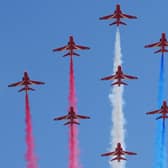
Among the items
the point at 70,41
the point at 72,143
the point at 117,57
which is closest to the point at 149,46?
the point at 117,57

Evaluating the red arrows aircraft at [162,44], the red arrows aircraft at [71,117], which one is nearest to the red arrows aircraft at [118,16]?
the red arrows aircraft at [162,44]

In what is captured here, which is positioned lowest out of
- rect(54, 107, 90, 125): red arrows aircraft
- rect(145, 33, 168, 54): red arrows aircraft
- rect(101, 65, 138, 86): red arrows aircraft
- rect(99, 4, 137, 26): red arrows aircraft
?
rect(54, 107, 90, 125): red arrows aircraft

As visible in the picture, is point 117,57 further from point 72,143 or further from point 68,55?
point 72,143

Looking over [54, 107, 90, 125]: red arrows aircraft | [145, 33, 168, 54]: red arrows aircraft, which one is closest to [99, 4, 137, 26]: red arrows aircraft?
[145, 33, 168, 54]: red arrows aircraft

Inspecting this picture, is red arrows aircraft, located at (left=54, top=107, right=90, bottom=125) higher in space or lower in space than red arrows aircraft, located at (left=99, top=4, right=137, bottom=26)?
lower

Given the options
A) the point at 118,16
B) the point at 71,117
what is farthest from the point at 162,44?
the point at 71,117

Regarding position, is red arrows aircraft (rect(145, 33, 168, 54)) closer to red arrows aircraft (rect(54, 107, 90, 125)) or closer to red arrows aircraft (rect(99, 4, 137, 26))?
red arrows aircraft (rect(99, 4, 137, 26))

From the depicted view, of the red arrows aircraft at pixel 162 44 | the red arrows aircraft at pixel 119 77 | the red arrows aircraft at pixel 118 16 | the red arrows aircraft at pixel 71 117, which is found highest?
the red arrows aircraft at pixel 118 16

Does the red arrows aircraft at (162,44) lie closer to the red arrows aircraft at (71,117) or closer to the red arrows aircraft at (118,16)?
the red arrows aircraft at (118,16)

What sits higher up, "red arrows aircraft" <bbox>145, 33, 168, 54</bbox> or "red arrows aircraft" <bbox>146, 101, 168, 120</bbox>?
"red arrows aircraft" <bbox>145, 33, 168, 54</bbox>

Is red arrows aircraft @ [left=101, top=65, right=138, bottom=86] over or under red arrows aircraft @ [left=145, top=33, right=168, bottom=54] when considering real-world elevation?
under

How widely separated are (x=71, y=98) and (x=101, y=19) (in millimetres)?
11706

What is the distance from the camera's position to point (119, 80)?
9419cm

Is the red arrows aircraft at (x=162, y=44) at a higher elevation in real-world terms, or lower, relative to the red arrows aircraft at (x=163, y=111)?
higher
